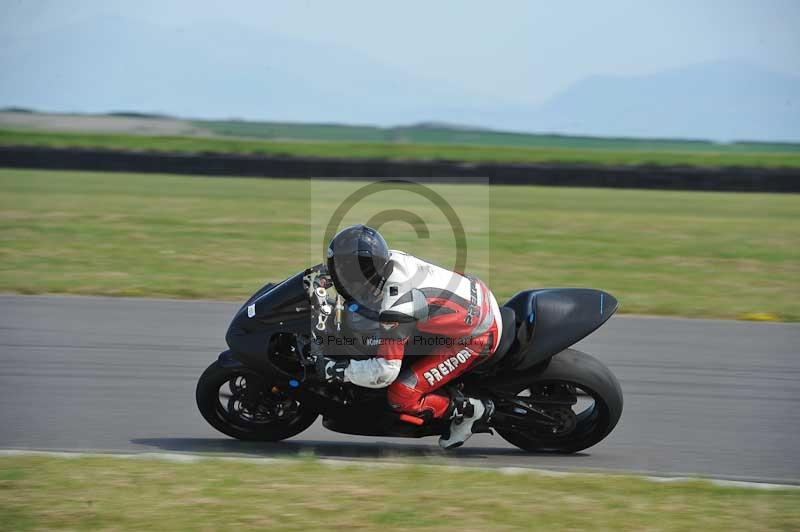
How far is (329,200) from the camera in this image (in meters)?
23.7

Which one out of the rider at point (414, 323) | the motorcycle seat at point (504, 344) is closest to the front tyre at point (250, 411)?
the rider at point (414, 323)

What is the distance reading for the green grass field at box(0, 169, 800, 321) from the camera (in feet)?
37.7

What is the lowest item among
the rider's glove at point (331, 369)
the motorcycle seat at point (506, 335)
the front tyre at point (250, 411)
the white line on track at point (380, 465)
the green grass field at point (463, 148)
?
the white line on track at point (380, 465)

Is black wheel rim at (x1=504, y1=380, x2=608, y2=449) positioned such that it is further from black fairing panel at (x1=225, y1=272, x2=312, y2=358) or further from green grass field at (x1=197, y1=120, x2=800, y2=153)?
green grass field at (x1=197, y1=120, x2=800, y2=153)

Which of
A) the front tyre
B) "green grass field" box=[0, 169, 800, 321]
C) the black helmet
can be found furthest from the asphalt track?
"green grass field" box=[0, 169, 800, 321]

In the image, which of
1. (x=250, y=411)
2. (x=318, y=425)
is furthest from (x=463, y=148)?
(x=250, y=411)

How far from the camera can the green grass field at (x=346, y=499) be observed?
4.34 metres

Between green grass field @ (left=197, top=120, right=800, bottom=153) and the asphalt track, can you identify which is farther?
green grass field @ (left=197, top=120, right=800, bottom=153)

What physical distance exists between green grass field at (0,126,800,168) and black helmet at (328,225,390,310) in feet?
87.5

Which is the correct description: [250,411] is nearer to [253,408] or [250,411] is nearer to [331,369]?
[253,408]

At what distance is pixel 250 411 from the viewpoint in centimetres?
587

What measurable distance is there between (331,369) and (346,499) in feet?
3.27

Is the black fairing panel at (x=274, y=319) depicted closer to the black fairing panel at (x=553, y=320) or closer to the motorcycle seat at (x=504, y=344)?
the motorcycle seat at (x=504, y=344)

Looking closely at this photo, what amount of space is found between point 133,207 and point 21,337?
1141 centimetres
